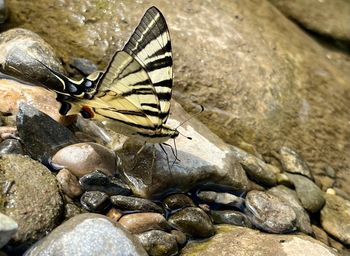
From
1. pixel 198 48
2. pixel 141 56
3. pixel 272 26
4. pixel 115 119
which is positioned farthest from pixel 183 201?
pixel 272 26

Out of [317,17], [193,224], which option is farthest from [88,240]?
[317,17]

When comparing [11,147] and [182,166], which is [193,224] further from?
[11,147]

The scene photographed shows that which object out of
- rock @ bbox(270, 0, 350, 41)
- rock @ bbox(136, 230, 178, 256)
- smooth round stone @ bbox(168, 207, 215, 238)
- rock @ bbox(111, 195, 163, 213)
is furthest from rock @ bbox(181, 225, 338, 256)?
rock @ bbox(270, 0, 350, 41)

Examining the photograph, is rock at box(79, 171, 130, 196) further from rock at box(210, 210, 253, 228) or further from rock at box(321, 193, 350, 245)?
rock at box(321, 193, 350, 245)

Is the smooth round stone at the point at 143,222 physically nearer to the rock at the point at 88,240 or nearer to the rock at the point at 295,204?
the rock at the point at 88,240

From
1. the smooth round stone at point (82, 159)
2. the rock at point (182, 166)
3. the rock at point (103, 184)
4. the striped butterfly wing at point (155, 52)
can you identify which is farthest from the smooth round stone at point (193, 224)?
the striped butterfly wing at point (155, 52)

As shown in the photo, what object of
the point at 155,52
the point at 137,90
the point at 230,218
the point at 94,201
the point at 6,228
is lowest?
the point at 230,218
